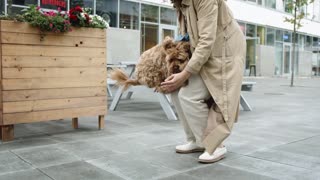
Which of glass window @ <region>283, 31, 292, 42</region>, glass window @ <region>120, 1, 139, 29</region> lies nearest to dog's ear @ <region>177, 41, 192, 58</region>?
glass window @ <region>120, 1, 139, 29</region>

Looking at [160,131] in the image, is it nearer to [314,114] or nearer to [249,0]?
[314,114]

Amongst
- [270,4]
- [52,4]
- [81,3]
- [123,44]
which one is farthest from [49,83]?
[270,4]

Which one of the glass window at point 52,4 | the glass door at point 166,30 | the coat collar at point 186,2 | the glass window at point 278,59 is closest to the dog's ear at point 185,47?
the coat collar at point 186,2

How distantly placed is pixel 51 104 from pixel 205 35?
2.03m

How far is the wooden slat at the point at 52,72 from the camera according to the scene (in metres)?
4.03

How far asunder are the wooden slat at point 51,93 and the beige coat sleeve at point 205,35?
5.87 ft

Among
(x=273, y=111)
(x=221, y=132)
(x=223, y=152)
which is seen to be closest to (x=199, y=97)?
(x=221, y=132)

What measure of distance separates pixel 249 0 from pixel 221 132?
78.6 feet

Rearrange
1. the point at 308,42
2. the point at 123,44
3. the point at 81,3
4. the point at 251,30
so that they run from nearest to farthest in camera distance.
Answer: the point at 81,3 → the point at 123,44 → the point at 251,30 → the point at 308,42

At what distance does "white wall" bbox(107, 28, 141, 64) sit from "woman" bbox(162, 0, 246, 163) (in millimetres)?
12611

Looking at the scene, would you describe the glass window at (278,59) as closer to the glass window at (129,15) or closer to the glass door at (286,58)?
the glass door at (286,58)

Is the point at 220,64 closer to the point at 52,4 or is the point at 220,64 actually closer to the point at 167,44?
the point at 167,44

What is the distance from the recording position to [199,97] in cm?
334

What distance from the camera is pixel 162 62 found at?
3.53m
